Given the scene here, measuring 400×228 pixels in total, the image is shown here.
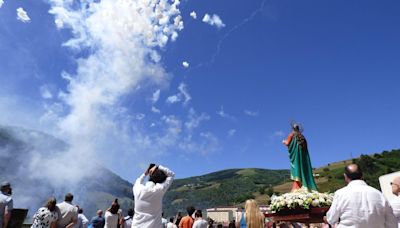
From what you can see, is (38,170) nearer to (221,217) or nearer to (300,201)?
(221,217)

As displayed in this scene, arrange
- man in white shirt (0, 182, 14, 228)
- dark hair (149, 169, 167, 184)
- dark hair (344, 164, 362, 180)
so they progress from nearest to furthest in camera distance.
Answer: dark hair (344, 164, 362, 180), dark hair (149, 169, 167, 184), man in white shirt (0, 182, 14, 228)

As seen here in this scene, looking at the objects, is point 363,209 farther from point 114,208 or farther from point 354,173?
point 114,208

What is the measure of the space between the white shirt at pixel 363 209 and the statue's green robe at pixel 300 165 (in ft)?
20.9

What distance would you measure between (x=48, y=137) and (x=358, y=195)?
165613 millimetres

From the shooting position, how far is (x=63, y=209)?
7.64 metres

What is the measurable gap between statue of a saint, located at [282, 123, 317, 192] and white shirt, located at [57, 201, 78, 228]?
6.77 m

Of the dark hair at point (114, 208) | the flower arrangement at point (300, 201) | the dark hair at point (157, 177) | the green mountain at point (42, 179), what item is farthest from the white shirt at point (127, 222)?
the green mountain at point (42, 179)

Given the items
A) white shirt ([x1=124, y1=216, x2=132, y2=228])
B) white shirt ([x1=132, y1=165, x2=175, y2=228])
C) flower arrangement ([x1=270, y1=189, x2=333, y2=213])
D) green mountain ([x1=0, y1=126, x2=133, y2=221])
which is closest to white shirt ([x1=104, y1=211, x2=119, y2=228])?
white shirt ([x1=124, y1=216, x2=132, y2=228])

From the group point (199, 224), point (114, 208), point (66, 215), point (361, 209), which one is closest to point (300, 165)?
point (199, 224)

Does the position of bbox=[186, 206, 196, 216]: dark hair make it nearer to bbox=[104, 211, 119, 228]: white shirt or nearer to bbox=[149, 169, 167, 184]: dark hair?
bbox=[104, 211, 119, 228]: white shirt

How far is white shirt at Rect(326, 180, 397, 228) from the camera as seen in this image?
4586 millimetres

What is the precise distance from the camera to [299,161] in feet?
37.9

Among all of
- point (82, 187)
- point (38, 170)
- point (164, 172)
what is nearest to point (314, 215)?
point (164, 172)

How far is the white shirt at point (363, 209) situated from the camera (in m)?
4.59
